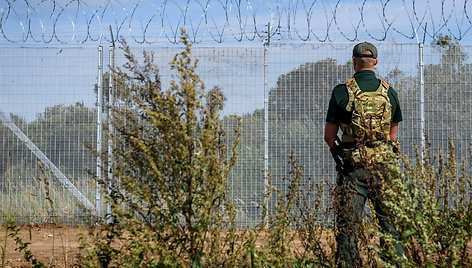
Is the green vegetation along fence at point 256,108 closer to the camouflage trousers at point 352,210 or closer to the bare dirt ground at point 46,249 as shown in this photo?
the bare dirt ground at point 46,249

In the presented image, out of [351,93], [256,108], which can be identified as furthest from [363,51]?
[256,108]

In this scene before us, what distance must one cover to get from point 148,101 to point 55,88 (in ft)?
23.8

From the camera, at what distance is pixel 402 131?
430 inches

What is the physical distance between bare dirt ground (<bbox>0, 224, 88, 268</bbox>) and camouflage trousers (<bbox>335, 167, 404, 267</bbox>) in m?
1.55

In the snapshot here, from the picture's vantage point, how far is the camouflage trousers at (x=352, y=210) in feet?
14.6

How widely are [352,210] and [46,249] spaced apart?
434 centimetres

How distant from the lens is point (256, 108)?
10867 mm

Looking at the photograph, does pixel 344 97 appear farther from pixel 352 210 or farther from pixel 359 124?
pixel 352 210

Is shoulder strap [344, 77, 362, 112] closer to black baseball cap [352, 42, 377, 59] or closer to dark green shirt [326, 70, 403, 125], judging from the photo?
dark green shirt [326, 70, 403, 125]

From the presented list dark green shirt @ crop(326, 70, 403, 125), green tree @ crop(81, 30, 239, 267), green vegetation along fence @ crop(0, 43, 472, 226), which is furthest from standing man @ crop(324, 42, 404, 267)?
green vegetation along fence @ crop(0, 43, 472, 226)

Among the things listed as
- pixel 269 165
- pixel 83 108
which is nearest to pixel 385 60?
pixel 269 165

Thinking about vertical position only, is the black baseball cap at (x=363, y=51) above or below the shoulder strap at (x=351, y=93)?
above

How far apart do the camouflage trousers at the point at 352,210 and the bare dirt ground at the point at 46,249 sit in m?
1.55

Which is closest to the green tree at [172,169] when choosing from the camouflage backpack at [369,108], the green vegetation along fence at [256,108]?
the camouflage backpack at [369,108]
